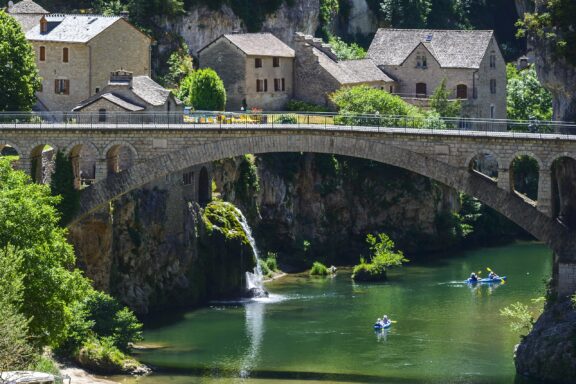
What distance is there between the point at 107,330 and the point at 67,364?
4.87 metres

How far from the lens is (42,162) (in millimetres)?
119500

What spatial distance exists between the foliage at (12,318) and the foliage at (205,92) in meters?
51.8

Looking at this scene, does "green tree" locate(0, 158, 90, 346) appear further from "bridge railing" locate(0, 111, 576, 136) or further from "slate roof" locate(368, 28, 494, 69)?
"slate roof" locate(368, 28, 494, 69)

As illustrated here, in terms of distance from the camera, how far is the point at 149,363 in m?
108

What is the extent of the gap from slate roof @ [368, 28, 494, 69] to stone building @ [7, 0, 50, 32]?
31519 millimetres

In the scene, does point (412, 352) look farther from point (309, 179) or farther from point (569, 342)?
point (309, 179)

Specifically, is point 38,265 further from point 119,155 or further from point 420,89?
point 420,89

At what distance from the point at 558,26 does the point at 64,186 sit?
3146cm

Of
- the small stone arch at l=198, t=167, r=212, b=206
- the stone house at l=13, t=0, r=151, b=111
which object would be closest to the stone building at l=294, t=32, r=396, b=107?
the stone house at l=13, t=0, r=151, b=111

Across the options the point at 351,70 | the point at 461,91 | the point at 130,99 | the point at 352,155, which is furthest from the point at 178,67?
the point at 352,155

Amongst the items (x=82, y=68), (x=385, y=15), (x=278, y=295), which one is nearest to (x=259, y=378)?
(x=278, y=295)

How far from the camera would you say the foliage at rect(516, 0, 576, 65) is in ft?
367

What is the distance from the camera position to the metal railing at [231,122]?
11318cm

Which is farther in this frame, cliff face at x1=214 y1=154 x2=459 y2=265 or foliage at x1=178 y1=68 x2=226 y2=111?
cliff face at x1=214 y1=154 x2=459 y2=265
